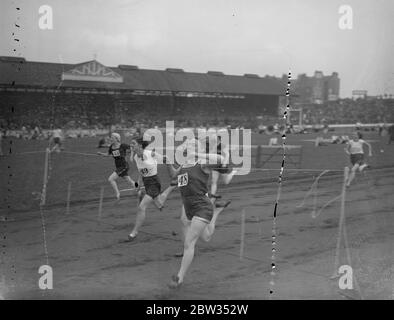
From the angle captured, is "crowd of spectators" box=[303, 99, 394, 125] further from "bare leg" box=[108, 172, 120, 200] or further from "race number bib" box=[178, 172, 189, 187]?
"race number bib" box=[178, 172, 189, 187]

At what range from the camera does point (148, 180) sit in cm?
786

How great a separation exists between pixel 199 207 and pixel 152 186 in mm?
2455

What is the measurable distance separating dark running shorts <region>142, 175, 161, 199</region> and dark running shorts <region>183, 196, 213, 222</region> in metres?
2.22

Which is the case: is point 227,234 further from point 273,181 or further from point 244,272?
point 273,181

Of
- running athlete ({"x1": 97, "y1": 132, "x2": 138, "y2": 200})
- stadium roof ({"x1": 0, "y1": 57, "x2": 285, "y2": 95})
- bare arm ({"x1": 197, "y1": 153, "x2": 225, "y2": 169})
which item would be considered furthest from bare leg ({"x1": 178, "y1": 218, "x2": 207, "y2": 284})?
running athlete ({"x1": 97, "y1": 132, "x2": 138, "y2": 200})

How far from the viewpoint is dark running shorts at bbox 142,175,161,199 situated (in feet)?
25.4

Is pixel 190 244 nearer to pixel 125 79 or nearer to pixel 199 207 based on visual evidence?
pixel 199 207

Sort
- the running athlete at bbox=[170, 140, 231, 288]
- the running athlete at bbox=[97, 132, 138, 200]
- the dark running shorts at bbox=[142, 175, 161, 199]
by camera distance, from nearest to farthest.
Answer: the running athlete at bbox=[170, 140, 231, 288] < the dark running shorts at bbox=[142, 175, 161, 199] < the running athlete at bbox=[97, 132, 138, 200]

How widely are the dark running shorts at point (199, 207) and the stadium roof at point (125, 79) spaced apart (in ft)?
10.7

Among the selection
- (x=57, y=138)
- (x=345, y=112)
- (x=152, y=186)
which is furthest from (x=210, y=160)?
(x=57, y=138)

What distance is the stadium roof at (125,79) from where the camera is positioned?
26.1 feet

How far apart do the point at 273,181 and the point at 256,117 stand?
2.10 m
